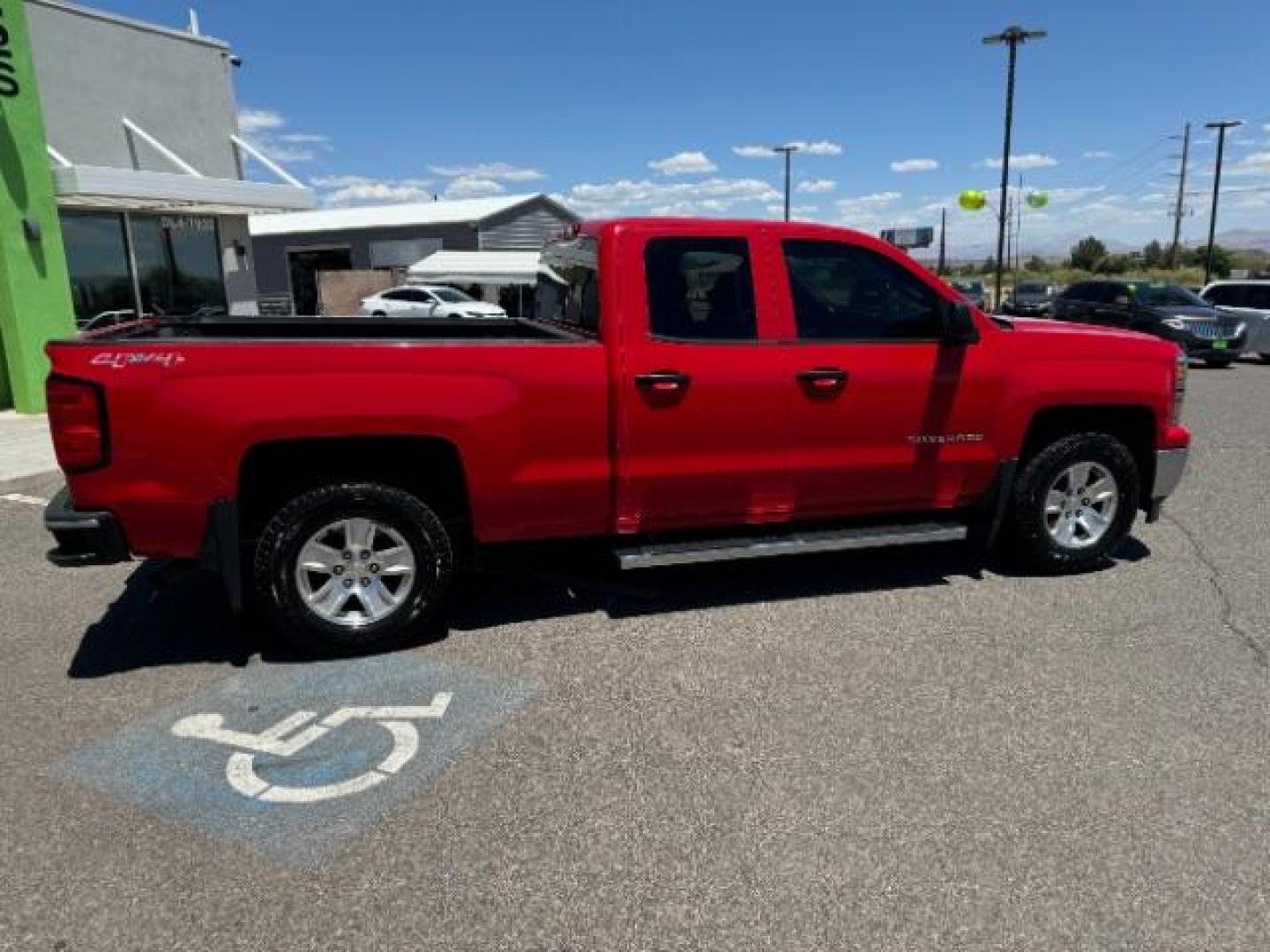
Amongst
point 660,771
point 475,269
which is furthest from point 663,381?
point 475,269

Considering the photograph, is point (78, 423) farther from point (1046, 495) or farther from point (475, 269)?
point (475, 269)

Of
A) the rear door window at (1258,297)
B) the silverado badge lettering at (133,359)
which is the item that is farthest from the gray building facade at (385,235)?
the silverado badge lettering at (133,359)

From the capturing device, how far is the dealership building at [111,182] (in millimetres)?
10484

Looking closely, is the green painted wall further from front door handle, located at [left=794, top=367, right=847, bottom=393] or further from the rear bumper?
front door handle, located at [left=794, top=367, right=847, bottom=393]

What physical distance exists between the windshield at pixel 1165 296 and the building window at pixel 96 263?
18805 mm

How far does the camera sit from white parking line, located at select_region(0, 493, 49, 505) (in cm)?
714

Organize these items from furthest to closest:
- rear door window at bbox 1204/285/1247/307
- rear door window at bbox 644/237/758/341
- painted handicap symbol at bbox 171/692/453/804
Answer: rear door window at bbox 1204/285/1247/307 → rear door window at bbox 644/237/758/341 → painted handicap symbol at bbox 171/692/453/804

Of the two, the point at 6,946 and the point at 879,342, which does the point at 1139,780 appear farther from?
the point at 6,946

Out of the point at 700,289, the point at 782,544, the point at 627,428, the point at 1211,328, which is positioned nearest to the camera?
the point at 627,428

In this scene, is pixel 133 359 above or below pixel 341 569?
above

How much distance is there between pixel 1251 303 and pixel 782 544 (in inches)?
750

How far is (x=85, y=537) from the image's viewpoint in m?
3.74

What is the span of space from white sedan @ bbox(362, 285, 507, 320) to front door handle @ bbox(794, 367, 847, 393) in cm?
2190

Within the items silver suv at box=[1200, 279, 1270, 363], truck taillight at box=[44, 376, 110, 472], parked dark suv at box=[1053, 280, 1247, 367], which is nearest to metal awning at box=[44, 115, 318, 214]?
truck taillight at box=[44, 376, 110, 472]
